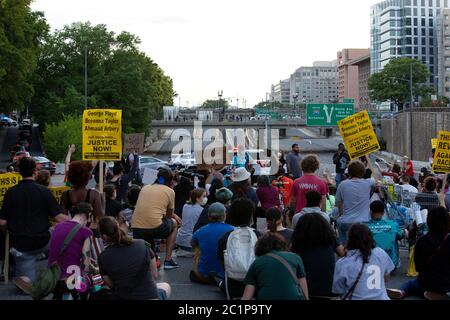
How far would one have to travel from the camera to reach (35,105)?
241ft

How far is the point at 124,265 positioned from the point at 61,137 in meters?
46.5

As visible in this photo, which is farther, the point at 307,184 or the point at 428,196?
the point at 428,196

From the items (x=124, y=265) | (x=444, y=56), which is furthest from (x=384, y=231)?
(x=444, y=56)

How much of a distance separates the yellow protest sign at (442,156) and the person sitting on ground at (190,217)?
3926mm

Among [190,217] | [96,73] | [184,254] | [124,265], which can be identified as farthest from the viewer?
[96,73]

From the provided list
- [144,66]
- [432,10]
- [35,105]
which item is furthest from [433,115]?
[432,10]

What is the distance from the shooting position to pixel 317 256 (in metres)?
7.86

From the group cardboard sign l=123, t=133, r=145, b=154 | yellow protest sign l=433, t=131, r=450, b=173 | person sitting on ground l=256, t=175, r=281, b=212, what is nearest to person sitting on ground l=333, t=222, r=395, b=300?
yellow protest sign l=433, t=131, r=450, b=173

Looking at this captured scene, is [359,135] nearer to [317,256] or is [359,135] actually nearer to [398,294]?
[398,294]

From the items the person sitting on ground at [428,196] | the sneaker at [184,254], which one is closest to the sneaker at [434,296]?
the person sitting on ground at [428,196]

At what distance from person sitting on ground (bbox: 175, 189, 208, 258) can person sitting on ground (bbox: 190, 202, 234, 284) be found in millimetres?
2102

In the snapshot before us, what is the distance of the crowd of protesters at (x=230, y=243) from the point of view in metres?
7.31

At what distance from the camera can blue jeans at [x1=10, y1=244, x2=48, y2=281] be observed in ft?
29.4
